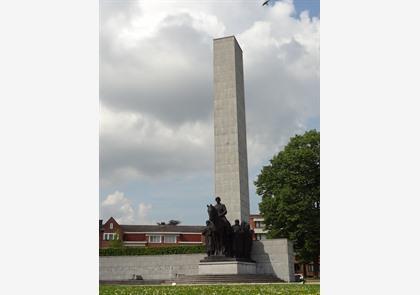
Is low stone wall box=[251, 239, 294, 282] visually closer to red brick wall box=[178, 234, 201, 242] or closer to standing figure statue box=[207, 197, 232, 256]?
standing figure statue box=[207, 197, 232, 256]

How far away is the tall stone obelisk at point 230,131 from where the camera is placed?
82.4ft

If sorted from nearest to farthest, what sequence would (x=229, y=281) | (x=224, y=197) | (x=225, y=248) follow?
(x=229, y=281)
(x=225, y=248)
(x=224, y=197)

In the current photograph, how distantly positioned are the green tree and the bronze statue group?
970cm

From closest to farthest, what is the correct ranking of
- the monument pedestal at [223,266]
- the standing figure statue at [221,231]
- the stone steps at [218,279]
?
the stone steps at [218,279] → the monument pedestal at [223,266] → the standing figure statue at [221,231]

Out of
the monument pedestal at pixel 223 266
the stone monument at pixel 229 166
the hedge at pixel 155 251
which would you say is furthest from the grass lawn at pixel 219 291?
the hedge at pixel 155 251

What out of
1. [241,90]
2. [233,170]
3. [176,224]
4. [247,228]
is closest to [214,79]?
[241,90]

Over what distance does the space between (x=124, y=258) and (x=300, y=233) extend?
11.9 m

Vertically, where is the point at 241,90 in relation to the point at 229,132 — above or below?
above

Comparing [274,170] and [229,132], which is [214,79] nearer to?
[229,132]

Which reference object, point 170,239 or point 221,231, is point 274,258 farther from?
point 170,239

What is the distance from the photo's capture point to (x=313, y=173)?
109 ft

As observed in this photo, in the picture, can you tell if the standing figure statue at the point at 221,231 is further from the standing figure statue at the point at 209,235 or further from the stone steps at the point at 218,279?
the stone steps at the point at 218,279

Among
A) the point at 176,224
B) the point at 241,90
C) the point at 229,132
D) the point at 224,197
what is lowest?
the point at 176,224

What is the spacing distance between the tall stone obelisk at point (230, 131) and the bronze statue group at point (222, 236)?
2.40m
